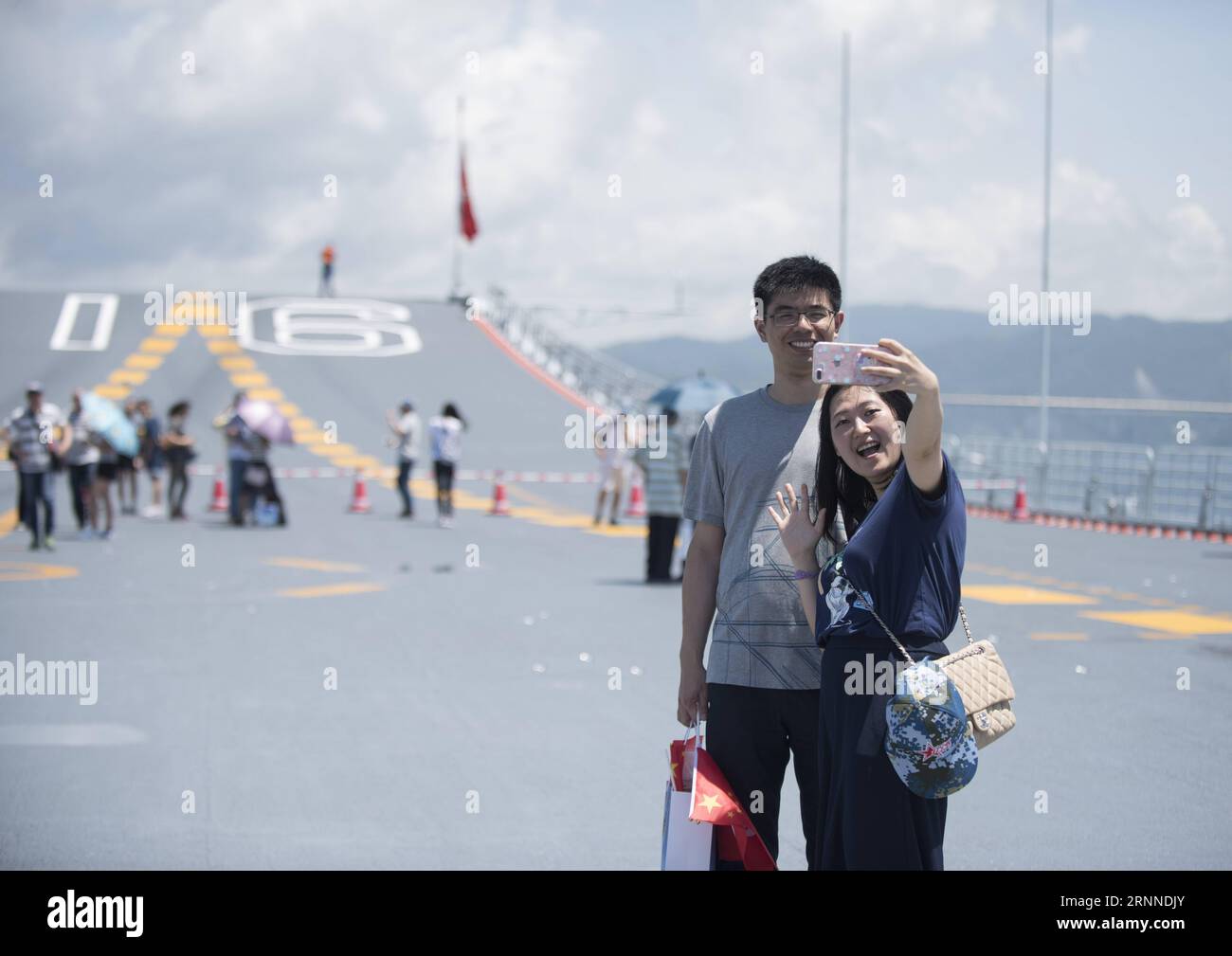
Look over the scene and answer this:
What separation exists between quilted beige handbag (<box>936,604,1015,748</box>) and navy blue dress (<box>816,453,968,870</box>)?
7cm

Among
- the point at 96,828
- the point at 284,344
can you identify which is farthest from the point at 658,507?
the point at 284,344

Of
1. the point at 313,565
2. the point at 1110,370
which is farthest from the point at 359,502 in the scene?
the point at 1110,370

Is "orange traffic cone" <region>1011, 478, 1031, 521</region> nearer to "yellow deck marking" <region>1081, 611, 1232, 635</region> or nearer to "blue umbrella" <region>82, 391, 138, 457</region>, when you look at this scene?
"yellow deck marking" <region>1081, 611, 1232, 635</region>

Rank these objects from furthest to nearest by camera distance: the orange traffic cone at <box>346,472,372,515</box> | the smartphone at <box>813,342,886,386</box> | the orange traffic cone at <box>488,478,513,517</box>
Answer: the orange traffic cone at <box>488,478,513,517</box> < the orange traffic cone at <box>346,472,372,515</box> < the smartphone at <box>813,342,886,386</box>

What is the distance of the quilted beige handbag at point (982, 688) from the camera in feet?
11.0

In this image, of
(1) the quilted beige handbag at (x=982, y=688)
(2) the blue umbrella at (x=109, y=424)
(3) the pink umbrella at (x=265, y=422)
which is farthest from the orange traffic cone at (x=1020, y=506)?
(1) the quilted beige handbag at (x=982, y=688)

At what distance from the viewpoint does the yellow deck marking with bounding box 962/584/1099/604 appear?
509 inches

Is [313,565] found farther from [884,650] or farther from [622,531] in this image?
[884,650]

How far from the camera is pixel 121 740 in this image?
7293 millimetres

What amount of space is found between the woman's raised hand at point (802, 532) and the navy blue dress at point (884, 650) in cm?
22

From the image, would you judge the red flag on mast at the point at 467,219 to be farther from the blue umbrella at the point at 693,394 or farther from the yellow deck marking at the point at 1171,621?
the yellow deck marking at the point at 1171,621

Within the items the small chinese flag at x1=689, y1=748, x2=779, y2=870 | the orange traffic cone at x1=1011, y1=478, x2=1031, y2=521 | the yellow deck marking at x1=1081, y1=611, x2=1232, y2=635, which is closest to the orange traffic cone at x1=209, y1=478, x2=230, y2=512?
the orange traffic cone at x1=1011, y1=478, x2=1031, y2=521

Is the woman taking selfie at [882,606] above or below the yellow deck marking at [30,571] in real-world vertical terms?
above
